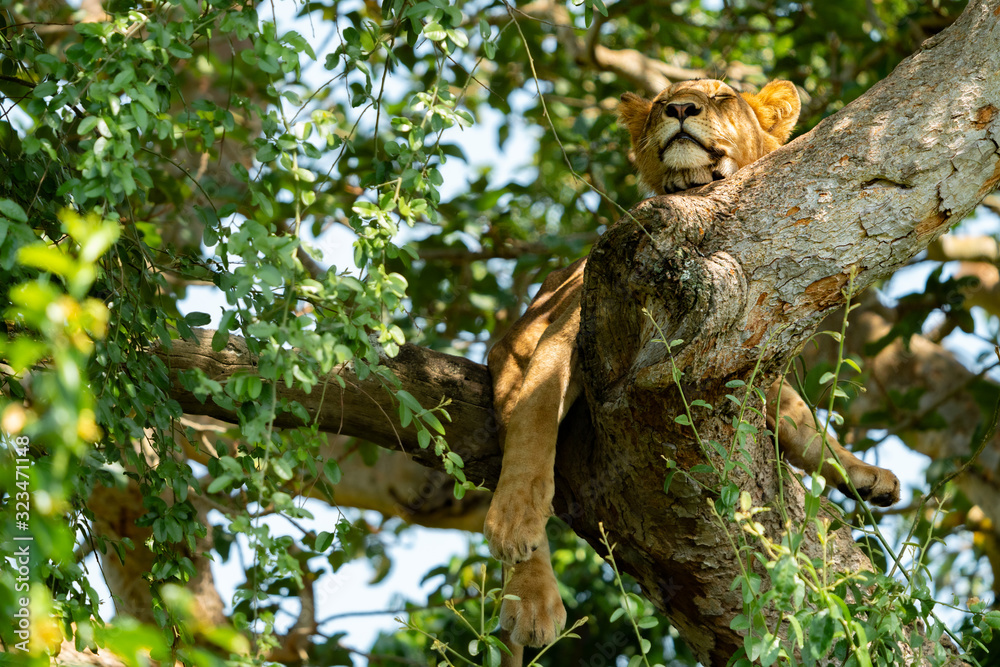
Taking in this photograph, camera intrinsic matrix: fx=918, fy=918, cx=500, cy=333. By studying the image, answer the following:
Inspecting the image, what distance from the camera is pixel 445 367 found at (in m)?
3.55

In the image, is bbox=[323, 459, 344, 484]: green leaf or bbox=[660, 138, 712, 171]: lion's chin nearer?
bbox=[323, 459, 344, 484]: green leaf

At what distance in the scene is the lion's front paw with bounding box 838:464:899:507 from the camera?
354cm

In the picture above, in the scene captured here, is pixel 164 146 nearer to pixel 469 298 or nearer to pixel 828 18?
pixel 469 298

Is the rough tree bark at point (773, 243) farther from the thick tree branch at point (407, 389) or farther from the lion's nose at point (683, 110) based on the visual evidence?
the lion's nose at point (683, 110)

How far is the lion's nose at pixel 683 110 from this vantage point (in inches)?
141

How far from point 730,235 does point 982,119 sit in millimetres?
758

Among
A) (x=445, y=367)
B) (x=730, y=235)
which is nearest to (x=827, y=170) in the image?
(x=730, y=235)

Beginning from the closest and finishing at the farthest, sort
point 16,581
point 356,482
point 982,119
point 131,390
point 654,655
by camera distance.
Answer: point 16,581
point 131,390
point 982,119
point 654,655
point 356,482

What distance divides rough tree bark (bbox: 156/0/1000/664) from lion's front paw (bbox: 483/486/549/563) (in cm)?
34

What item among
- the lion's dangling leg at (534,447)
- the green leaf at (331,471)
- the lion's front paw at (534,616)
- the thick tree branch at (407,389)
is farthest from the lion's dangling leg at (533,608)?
the green leaf at (331,471)

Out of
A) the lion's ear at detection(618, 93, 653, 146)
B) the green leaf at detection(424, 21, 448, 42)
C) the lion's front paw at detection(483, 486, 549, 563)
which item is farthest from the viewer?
the lion's ear at detection(618, 93, 653, 146)

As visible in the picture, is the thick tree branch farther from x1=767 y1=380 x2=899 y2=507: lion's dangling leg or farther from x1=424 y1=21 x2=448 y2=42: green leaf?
x1=424 y1=21 x2=448 y2=42: green leaf

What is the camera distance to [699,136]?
3.56 m

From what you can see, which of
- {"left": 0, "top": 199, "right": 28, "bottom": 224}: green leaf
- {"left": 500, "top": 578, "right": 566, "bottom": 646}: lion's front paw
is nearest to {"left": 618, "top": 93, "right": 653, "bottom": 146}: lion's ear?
{"left": 500, "top": 578, "right": 566, "bottom": 646}: lion's front paw
